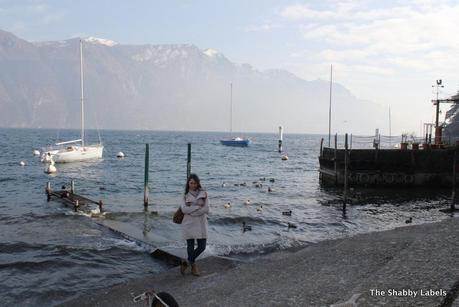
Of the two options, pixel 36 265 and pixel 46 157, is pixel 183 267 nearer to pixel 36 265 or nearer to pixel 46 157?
pixel 36 265

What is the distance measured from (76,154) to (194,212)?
1926 inches

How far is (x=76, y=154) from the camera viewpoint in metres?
55.2

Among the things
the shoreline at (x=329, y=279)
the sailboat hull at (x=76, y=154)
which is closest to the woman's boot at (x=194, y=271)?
the shoreline at (x=329, y=279)

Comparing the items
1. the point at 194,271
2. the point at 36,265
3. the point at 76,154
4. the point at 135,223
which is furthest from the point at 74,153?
the point at 194,271

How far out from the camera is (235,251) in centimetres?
1487

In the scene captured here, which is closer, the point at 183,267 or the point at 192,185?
the point at 192,185

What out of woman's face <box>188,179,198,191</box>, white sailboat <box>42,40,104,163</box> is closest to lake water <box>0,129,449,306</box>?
woman's face <box>188,179,198,191</box>

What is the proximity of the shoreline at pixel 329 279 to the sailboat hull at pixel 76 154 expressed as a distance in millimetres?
45603

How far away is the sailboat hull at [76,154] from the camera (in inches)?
2116

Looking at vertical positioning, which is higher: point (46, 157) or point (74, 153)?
point (74, 153)

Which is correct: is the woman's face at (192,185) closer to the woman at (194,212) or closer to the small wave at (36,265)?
the woman at (194,212)

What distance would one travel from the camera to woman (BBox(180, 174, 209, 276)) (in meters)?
9.84

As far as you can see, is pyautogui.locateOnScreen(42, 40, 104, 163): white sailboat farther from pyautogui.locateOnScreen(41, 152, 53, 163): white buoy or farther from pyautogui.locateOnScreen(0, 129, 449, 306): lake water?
pyautogui.locateOnScreen(0, 129, 449, 306): lake water

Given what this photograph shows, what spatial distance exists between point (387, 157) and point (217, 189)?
532 inches
